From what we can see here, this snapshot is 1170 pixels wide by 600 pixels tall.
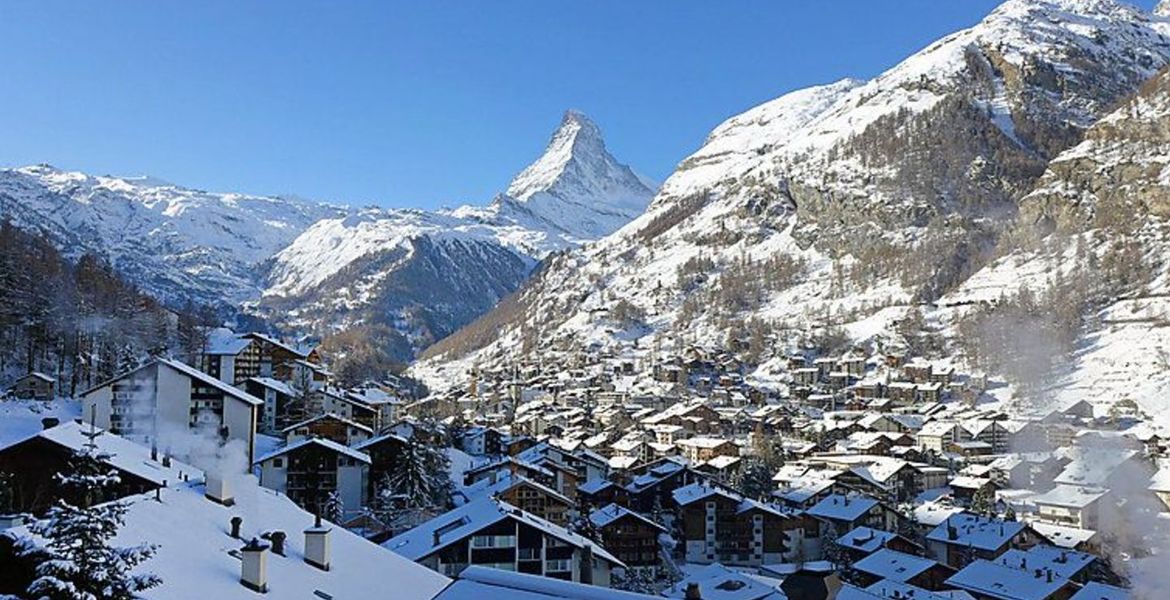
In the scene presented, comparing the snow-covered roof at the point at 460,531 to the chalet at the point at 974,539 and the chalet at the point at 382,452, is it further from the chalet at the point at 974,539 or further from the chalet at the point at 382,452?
the chalet at the point at 974,539

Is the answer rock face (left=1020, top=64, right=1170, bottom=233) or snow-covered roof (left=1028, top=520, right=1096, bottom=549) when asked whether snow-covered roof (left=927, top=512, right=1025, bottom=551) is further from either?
rock face (left=1020, top=64, right=1170, bottom=233)

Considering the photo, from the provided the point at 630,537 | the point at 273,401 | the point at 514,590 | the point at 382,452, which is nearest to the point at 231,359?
the point at 273,401

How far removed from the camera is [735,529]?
42.8 m

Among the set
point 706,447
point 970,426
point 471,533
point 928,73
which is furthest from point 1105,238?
point 471,533

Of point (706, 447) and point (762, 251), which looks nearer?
point (706, 447)

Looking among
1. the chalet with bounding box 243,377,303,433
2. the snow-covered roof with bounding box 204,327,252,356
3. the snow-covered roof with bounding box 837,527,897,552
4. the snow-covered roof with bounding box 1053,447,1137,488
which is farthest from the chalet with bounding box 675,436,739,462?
the snow-covered roof with bounding box 1053,447,1137,488

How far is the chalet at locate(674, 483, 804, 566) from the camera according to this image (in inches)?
1679

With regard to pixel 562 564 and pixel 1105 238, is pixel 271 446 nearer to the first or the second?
pixel 562 564

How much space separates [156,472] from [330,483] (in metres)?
15.2

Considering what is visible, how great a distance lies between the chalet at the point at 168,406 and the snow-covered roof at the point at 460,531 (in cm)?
680

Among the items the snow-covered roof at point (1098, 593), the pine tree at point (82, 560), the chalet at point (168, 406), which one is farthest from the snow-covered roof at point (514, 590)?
the snow-covered roof at point (1098, 593)

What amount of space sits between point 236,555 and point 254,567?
0.94 metres

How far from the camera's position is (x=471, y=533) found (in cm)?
2477

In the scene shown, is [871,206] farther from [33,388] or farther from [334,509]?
[334,509]
